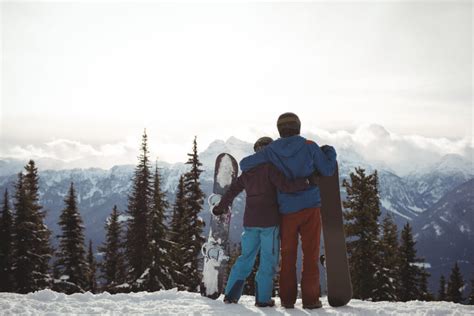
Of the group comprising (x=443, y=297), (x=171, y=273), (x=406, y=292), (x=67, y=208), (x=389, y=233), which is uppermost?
(x=67, y=208)

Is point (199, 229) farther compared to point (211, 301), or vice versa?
point (199, 229)

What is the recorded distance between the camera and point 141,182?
30.8 m

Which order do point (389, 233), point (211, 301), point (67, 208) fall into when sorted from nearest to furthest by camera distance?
point (211, 301), point (389, 233), point (67, 208)

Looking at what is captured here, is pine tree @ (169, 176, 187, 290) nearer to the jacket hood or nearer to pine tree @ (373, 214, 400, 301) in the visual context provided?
pine tree @ (373, 214, 400, 301)

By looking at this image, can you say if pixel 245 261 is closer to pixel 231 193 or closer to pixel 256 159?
pixel 231 193

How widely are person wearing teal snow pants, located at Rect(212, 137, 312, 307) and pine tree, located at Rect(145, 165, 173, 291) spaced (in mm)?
20585

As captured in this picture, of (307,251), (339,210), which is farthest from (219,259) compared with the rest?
(339,210)

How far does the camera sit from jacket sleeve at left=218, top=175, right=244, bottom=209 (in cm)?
648

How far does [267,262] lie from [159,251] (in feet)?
70.7

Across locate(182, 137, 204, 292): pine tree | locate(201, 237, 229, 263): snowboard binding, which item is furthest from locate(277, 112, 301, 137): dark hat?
locate(182, 137, 204, 292): pine tree

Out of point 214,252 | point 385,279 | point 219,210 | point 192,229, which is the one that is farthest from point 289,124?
point 192,229

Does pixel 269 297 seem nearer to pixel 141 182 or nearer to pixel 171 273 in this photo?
pixel 171 273

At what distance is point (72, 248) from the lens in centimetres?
3038

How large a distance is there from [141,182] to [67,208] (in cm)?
571
